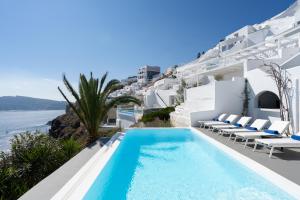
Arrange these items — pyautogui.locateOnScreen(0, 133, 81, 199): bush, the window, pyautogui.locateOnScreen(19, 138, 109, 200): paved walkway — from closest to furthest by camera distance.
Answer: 1. pyautogui.locateOnScreen(19, 138, 109, 200): paved walkway
2. pyautogui.locateOnScreen(0, 133, 81, 199): bush
3. the window

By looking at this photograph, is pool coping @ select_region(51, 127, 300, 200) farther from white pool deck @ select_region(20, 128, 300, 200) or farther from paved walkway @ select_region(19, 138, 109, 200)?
paved walkway @ select_region(19, 138, 109, 200)

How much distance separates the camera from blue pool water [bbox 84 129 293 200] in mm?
5156

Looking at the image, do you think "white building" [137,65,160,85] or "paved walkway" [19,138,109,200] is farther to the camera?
"white building" [137,65,160,85]

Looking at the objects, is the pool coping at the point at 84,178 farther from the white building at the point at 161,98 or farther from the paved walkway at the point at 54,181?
the white building at the point at 161,98

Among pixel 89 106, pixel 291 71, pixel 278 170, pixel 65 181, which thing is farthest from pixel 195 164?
pixel 291 71

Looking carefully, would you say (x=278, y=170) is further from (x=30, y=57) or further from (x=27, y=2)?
(x=30, y=57)

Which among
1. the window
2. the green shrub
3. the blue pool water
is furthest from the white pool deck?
the window

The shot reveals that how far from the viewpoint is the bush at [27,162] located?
540 cm

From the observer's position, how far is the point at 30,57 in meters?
16.6

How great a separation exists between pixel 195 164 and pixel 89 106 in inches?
214

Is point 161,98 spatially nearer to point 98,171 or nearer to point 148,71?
point 98,171

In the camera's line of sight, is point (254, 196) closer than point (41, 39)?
Yes

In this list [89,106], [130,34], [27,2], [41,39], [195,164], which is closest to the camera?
[195,164]

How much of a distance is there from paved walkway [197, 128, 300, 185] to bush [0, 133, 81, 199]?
6.31 meters
